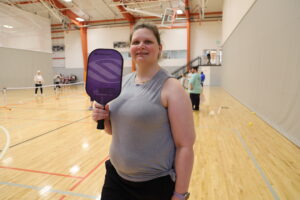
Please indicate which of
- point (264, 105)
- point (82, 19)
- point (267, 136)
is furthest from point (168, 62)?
point (267, 136)

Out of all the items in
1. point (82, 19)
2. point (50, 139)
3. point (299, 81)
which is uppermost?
point (82, 19)

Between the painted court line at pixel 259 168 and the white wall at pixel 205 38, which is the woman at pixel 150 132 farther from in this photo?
the white wall at pixel 205 38

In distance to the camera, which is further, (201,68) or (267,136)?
(201,68)

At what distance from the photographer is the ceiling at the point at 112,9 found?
A: 17.2 metres

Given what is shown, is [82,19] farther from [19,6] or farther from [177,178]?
[177,178]

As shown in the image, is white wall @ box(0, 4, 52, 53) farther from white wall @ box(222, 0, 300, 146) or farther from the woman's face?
the woman's face

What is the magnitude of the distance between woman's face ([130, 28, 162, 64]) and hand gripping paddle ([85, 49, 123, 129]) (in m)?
0.15

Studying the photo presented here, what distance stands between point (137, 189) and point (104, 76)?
71cm

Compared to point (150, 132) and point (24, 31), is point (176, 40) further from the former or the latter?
point (150, 132)

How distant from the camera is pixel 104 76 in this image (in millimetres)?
1323

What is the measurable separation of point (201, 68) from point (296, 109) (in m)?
17.7

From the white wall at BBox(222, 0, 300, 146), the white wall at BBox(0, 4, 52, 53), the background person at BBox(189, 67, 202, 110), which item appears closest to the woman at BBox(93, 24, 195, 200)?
the white wall at BBox(222, 0, 300, 146)

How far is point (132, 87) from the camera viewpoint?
1.21 m

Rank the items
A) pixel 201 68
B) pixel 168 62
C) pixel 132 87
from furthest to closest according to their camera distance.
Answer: pixel 168 62 → pixel 201 68 → pixel 132 87
